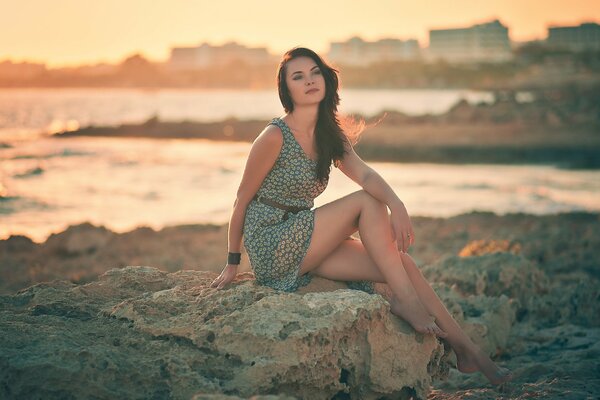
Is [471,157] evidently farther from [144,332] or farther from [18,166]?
[144,332]

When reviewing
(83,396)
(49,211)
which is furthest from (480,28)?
(83,396)

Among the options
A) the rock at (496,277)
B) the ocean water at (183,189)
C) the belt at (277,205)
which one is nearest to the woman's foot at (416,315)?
the belt at (277,205)

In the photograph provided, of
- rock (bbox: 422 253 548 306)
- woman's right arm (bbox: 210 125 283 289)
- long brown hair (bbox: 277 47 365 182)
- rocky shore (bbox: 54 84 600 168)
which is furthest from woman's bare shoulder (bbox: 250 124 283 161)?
rocky shore (bbox: 54 84 600 168)

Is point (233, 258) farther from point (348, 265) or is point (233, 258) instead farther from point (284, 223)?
point (348, 265)

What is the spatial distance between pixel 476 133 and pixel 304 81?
29866 millimetres

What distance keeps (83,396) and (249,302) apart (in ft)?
3.17

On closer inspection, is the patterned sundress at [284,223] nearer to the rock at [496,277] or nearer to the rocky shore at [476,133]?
the rock at [496,277]

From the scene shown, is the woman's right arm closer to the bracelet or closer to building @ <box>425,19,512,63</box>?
the bracelet

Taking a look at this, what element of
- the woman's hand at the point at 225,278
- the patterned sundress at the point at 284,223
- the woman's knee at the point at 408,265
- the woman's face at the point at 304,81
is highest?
the woman's face at the point at 304,81

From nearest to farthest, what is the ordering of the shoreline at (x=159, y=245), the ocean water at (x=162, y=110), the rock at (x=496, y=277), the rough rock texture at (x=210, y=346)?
1. the rough rock texture at (x=210, y=346)
2. the rock at (x=496, y=277)
3. the shoreline at (x=159, y=245)
4. the ocean water at (x=162, y=110)

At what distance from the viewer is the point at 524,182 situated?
1964cm

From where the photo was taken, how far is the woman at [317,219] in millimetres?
3977

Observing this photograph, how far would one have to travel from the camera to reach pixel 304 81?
427 cm

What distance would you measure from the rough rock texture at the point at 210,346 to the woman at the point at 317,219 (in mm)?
193
